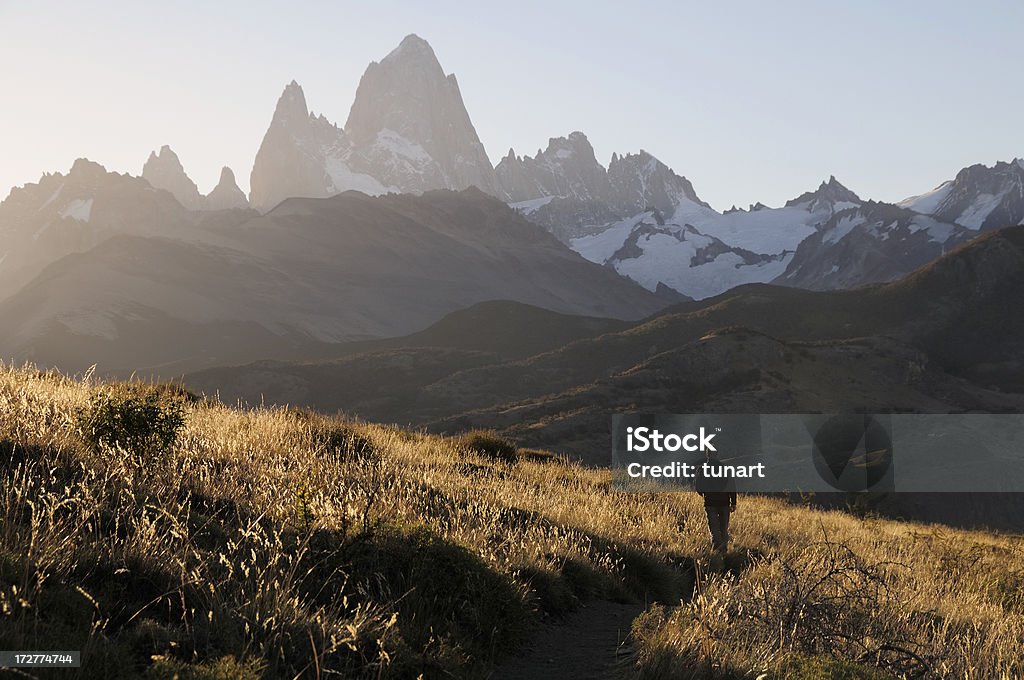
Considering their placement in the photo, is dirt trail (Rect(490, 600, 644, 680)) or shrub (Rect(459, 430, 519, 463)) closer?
dirt trail (Rect(490, 600, 644, 680))

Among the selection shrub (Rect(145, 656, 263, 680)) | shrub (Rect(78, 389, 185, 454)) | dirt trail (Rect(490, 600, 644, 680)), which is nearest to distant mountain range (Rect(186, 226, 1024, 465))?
shrub (Rect(78, 389, 185, 454))

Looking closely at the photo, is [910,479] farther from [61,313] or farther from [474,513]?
[61,313]

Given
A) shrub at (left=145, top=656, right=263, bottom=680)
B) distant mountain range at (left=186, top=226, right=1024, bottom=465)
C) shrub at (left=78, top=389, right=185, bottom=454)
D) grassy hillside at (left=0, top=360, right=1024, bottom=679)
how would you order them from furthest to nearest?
1. distant mountain range at (left=186, top=226, right=1024, bottom=465)
2. shrub at (left=78, top=389, right=185, bottom=454)
3. grassy hillside at (left=0, top=360, right=1024, bottom=679)
4. shrub at (left=145, top=656, right=263, bottom=680)

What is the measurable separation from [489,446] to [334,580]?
16562 mm

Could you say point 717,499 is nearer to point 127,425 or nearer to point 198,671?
point 127,425

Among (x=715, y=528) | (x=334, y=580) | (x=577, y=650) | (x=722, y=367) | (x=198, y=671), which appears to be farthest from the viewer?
(x=722, y=367)

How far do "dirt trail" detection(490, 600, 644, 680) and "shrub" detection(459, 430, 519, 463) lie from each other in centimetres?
1396

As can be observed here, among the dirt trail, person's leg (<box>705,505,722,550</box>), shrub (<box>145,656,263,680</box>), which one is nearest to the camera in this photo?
shrub (<box>145,656,263,680</box>)

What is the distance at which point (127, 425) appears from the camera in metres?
8.91

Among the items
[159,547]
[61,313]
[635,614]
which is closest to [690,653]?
[635,614]

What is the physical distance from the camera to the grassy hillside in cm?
500

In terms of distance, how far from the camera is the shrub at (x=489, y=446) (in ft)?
73.6

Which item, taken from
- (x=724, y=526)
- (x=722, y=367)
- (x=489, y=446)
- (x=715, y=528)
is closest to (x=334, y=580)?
(x=715, y=528)

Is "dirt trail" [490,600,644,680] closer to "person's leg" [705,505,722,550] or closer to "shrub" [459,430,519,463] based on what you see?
"person's leg" [705,505,722,550]
